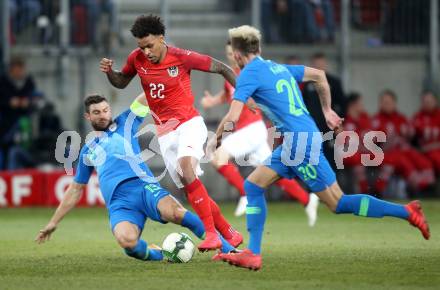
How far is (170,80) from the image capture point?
10.7 metres

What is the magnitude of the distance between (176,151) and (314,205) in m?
3.62

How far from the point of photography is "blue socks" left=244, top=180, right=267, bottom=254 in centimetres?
903

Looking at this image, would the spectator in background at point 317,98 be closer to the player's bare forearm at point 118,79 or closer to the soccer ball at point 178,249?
the player's bare forearm at point 118,79

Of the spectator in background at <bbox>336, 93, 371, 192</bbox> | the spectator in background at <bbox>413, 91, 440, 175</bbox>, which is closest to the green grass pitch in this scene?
the spectator in background at <bbox>336, 93, 371, 192</bbox>

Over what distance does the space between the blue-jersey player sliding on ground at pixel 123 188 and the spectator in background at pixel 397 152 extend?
362 inches

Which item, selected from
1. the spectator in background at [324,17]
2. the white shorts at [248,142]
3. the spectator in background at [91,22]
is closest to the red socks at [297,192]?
the white shorts at [248,142]

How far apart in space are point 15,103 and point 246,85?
943 centimetres

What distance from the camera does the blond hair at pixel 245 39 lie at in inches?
351

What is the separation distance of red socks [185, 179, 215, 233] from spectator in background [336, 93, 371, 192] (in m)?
8.63

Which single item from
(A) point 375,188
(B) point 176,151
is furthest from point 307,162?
(A) point 375,188

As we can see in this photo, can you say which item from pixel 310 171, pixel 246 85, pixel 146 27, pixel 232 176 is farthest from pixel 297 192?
pixel 246 85

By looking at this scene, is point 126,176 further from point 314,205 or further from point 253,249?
point 314,205

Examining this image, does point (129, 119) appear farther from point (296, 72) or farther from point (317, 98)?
point (317, 98)

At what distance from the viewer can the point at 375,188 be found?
1872cm
